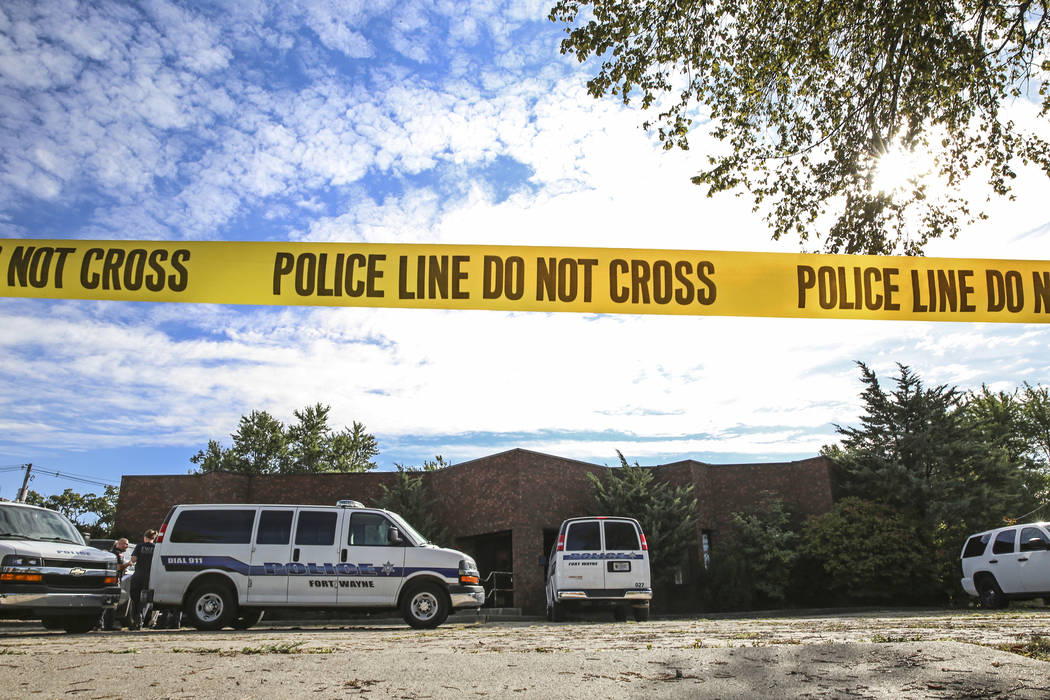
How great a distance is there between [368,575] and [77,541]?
4497 mm

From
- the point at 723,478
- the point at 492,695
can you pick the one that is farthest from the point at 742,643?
the point at 723,478

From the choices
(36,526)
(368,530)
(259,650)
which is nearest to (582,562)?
(368,530)

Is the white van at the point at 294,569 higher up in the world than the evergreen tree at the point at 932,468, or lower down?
lower down

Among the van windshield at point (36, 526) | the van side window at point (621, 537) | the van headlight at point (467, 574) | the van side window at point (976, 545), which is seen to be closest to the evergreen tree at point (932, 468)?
the van side window at point (976, 545)

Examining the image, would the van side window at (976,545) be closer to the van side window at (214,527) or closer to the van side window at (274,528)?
the van side window at (274,528)

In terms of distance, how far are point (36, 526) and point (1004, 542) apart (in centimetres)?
1805

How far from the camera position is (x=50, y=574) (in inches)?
395

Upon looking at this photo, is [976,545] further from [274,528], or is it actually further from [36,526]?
[36,526]

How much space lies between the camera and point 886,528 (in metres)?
22.0

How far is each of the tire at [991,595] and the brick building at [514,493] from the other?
7.88 m

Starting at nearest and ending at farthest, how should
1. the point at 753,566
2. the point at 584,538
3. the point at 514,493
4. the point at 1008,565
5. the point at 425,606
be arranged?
1. the point at 425,606
2. the point at 584,538
3. the point at 1008,565
4. the point at 753,566
5. the point at 514,493

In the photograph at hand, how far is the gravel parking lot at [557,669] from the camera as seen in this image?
458 centimetres

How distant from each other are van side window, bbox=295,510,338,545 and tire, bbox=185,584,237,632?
4.17ft

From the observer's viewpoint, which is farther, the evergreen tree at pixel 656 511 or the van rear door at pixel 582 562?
the evergreen tree at pixel 656 511
